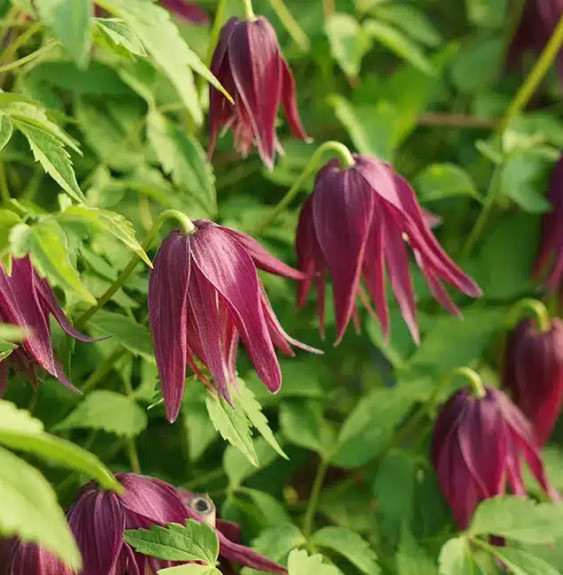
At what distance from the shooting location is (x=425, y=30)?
1309 millimetres

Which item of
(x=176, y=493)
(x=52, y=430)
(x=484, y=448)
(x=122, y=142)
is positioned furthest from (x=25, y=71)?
(x=484, y=448)

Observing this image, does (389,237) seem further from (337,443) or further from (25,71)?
(25,71)

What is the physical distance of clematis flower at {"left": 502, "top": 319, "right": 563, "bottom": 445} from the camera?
1110 millimetres

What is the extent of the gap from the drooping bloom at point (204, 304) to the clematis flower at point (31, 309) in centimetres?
6

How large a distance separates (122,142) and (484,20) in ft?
2.14

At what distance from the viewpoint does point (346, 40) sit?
118 centimetres

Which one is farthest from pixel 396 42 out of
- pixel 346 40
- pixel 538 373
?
pixel 538 373

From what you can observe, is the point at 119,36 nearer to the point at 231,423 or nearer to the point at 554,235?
the point at 231,423

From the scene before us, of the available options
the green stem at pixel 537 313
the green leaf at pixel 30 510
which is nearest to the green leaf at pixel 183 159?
the green stem at pixel 537 313

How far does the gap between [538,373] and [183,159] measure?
0.47 m

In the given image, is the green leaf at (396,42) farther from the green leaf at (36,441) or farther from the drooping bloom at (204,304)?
the green leaf at (36,441)

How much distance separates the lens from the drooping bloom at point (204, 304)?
2.26 ft

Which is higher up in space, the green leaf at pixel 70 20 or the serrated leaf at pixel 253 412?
the green leaf at pixel 70 20

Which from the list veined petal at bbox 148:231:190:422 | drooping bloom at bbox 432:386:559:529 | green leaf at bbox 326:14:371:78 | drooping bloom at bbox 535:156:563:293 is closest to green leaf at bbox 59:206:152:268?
veined petal at bbox 148:231:190:422
